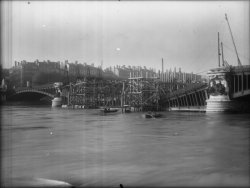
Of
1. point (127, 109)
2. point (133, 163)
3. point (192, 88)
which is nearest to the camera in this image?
point (133, 163)

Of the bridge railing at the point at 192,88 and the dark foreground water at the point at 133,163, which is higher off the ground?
the bridge railing at the point at 192,88

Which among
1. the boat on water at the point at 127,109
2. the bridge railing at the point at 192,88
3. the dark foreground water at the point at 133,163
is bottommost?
the dark foreground water at the point at 133,163

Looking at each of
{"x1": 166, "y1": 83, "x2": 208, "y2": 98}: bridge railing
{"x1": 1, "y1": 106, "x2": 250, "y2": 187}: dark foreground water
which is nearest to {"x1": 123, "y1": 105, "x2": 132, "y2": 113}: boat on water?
{"x1": 166, "y1": 83, "x2": 208, "y2": 98}: bridge railing

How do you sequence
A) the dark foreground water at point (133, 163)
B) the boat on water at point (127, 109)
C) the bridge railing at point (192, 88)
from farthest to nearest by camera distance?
the boat on water at point (127, 109) → the bridge railing at point (192, 88) → the dark foreground water at point (133, 163)

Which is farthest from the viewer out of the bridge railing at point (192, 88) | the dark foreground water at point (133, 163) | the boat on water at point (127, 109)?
the boat on water at point (127, 109)

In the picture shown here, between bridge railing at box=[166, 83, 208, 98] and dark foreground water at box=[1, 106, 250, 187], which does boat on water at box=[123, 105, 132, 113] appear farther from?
dark foreground water at box=[1, 106, 250, 187]

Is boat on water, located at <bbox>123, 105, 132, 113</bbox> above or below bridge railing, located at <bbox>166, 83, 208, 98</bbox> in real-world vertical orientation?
below

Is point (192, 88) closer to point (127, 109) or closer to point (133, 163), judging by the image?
point (127, 109)

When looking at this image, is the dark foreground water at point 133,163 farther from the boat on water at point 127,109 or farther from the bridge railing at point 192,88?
the boat on water at point 127,109

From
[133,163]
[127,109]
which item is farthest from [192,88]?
[133,163]

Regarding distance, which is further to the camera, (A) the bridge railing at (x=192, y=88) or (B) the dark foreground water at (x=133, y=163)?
(A) the bridge railing at (x=192, y=88)

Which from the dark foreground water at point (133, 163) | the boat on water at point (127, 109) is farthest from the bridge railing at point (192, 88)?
the dark foreground water at point (133, 163)

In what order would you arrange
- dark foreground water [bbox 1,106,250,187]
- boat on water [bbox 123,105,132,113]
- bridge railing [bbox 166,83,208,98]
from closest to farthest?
dark foreground water [bbox 1,106,250,187] < bridge railing [bbox 166,83,208,98] < boat on water [bbox 123,105,132,113]
